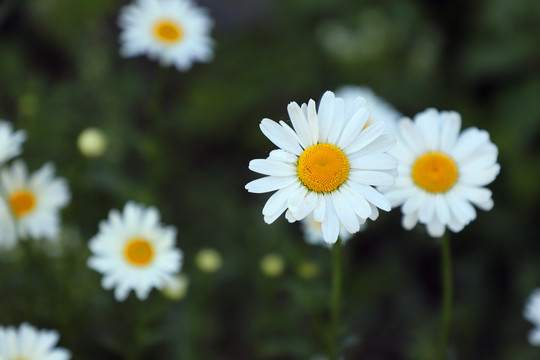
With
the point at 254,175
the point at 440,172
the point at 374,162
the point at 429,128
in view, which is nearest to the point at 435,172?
the point at 440,172

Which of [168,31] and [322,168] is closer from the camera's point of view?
[322,168]

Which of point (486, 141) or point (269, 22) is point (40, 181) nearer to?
point (486, 141)

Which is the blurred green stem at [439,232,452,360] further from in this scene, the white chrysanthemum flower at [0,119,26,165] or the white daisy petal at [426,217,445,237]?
the white chrysanthemum flower at [0,119,26,165]

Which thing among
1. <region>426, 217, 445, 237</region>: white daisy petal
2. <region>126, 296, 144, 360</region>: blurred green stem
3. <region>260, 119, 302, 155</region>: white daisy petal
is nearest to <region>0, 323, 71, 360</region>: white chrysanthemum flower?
<region>126, 296, 144, 360</region>: blurred green stem

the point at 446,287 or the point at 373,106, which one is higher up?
the point at 373,106

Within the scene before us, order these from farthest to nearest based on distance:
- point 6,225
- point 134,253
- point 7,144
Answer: point 6,225, point 134,253, point 7,144

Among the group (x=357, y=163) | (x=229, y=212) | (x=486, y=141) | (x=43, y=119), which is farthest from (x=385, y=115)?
(x=43, y=119)

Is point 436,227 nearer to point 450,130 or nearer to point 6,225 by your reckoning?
point 450,130
